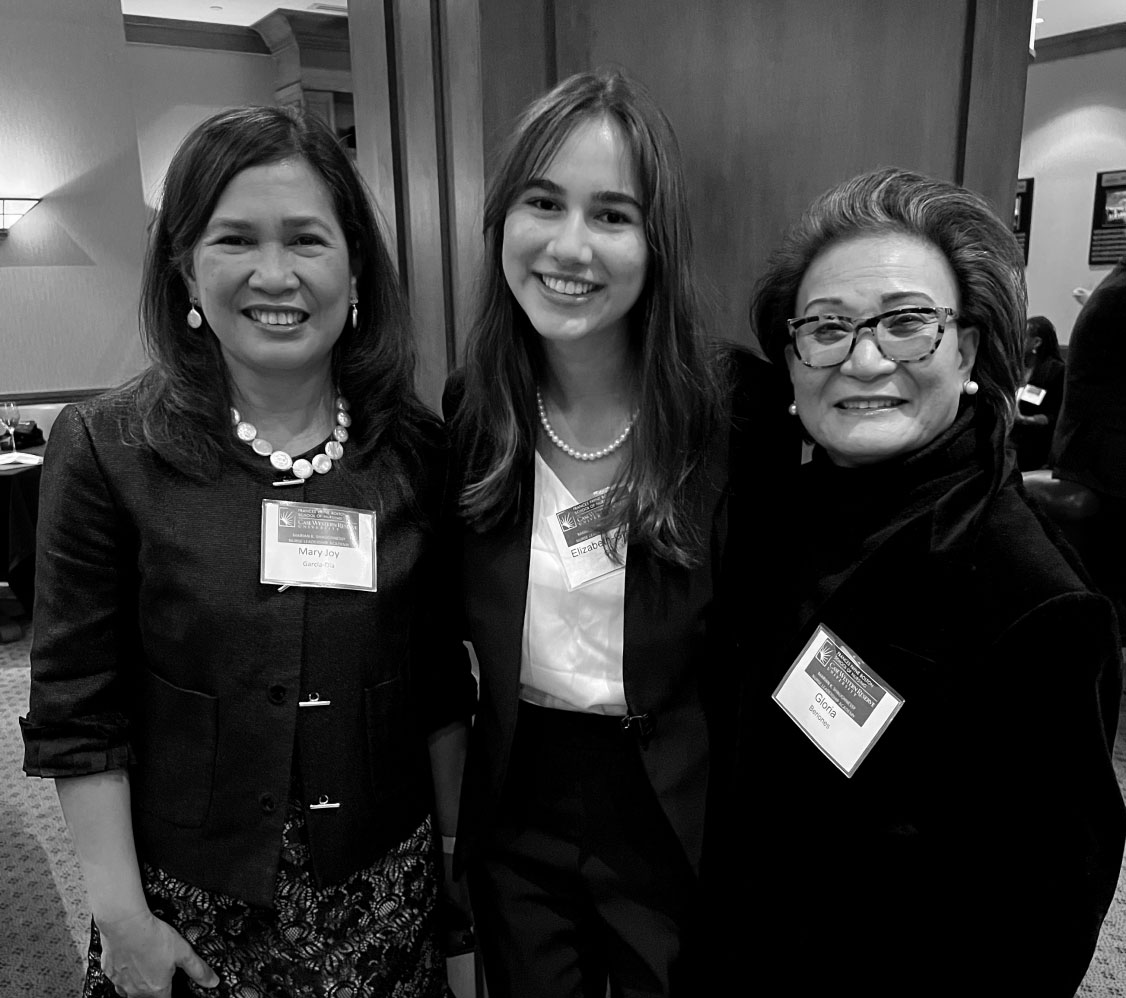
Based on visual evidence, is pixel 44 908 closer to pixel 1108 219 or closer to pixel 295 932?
pixel 295 932

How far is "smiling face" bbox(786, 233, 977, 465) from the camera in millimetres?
1019

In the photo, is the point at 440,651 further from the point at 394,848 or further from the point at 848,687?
the point at 848,687

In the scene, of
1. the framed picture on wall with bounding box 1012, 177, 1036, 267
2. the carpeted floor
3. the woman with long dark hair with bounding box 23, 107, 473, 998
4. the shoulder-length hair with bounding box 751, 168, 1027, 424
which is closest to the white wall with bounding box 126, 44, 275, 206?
the carpeted floor

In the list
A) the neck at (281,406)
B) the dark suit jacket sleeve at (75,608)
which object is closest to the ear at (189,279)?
the neck at (281,406)

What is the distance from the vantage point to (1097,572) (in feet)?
10.8

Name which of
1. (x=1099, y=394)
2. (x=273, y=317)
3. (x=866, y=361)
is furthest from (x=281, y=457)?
(x=1099, y=394)

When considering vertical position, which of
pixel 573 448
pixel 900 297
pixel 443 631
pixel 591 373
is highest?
pixel 900 297

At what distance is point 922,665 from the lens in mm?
970

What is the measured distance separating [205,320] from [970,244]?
0.94 m

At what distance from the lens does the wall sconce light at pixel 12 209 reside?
16.0 feet

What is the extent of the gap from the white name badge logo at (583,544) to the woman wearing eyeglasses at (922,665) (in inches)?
9.6

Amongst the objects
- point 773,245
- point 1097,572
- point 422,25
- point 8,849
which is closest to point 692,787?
point 773,245

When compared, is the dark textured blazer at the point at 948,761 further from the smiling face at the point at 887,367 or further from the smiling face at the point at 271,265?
the smiling face at the point at 271,265

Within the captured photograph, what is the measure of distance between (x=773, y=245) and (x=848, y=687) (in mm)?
866
